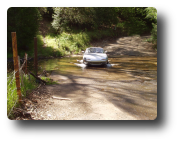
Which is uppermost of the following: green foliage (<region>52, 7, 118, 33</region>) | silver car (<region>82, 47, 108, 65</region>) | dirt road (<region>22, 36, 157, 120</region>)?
green foliage (<region>52, 7, 118, 33</region>)

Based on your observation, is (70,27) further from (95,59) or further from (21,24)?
(95,59)

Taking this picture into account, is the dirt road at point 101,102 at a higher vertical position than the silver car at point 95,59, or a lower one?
lower

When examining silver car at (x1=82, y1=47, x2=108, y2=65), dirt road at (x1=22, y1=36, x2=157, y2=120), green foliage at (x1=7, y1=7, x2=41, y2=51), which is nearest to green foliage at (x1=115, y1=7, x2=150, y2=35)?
green foliage at (x1=7, y1=7, x2=41, y2=51)

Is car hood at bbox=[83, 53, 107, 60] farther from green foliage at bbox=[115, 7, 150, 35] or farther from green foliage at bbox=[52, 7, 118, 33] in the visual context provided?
green foliage at bbox=[115, 7, 150, 35]

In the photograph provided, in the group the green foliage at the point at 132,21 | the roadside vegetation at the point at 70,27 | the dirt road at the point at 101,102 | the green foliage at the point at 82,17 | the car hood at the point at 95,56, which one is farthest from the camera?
the green foliage at the point at 132,21

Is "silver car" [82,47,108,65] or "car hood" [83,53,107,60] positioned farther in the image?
"car hood" [83,53,107,60]

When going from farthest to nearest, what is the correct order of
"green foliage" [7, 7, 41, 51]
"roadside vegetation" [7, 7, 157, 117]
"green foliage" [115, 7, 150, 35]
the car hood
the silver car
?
"green foliage" [115, 7, 150, 35] < "roadside vegetation" [7, 7, 157, 117] < "green foliage" [7, 7, 41, 51] < the car hood < the silver car

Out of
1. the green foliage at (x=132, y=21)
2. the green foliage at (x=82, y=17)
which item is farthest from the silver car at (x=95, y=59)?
the green foliage at (x=132, y=21)

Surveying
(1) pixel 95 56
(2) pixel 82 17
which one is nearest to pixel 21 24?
(1) pixel 95 56

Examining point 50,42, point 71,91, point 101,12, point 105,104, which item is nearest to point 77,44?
point 50,42

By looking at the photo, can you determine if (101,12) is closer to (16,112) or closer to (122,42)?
(122,42)

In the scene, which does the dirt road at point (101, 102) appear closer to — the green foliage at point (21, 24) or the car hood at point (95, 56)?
the car hood at point (95, 56)

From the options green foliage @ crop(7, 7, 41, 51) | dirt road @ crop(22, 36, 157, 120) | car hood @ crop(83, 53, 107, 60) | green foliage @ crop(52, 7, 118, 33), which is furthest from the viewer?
green foliage @ crop(52, 7, 118, 33)

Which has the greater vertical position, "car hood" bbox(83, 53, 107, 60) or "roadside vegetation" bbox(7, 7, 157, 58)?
"roadside vegetation" bbox(7, 7, 157, 58)
